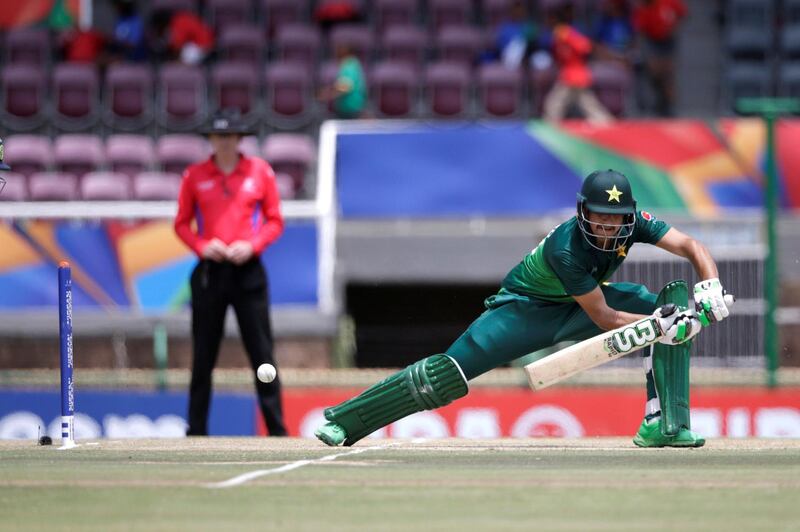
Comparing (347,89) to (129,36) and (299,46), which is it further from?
(129,36)

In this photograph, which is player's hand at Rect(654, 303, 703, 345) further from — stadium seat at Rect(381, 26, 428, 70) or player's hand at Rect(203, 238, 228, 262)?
stadium seat at Rect(381, 26, 428, 70)

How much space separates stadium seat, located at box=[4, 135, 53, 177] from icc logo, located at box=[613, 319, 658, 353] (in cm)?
1064

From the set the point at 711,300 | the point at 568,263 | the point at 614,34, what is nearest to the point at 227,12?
the point at 614,34

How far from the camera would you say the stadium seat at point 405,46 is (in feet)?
63.4

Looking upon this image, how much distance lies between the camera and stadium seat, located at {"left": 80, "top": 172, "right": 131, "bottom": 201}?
657 inches

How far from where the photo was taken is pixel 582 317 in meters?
8.61

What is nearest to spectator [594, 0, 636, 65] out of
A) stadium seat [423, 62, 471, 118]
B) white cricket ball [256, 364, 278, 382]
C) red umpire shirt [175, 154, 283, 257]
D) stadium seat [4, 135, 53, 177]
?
stadium seat [423, 62, 471, 118]

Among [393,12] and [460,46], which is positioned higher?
[393,12]

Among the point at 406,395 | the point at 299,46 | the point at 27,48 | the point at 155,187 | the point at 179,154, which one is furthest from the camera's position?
the point at 27,48

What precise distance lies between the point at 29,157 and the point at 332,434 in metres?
9.69

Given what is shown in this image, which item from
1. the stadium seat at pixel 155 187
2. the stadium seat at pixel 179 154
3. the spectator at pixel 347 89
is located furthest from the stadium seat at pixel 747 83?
the stadium seat at pixel 155 187

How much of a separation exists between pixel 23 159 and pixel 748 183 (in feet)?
25.3

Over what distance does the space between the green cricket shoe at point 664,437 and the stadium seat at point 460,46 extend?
439 inches

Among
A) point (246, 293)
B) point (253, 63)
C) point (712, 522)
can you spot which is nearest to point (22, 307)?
point (246, 293)
